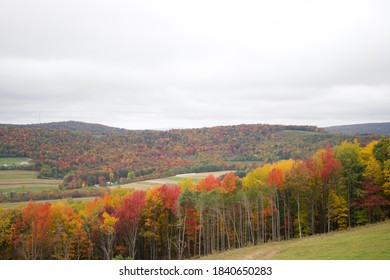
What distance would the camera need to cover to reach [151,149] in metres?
144

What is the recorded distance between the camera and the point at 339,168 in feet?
127

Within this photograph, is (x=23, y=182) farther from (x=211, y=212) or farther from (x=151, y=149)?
(x=211, y=212)

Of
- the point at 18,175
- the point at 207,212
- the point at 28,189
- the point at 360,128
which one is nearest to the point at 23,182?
the point at 28,189

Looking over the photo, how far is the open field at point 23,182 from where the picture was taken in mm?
84500

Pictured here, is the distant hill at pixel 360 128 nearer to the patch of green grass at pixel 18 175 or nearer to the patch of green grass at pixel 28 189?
the patch of green grass at pixel 28 189

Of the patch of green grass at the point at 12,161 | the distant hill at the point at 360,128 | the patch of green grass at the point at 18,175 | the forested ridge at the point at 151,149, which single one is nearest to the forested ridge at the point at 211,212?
the forested ridge at the point at 151,149

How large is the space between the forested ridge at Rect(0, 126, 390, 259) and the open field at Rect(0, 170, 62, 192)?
5286cm

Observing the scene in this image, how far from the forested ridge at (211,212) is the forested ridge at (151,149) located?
51218 mm

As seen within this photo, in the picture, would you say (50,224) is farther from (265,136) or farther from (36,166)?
(265,136)

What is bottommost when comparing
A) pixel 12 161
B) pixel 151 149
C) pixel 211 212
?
pixel 211 212

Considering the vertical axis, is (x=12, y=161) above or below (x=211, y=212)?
above

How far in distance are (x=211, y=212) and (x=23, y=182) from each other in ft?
245
